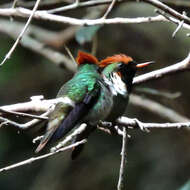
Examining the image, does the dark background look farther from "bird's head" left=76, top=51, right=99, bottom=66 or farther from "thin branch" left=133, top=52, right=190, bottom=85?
"bird's head" left=76, top=51, right=99, bottom=66

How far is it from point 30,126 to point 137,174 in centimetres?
292

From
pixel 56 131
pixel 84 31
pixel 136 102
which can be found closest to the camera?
pixel 56 131

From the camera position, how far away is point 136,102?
4.83 meters

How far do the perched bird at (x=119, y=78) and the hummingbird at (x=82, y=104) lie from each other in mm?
56

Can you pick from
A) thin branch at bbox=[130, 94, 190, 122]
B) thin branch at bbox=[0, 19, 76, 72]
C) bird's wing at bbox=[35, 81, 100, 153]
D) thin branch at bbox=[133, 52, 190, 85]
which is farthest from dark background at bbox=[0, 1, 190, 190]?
bird's wing at bbox=[35, 81, 100, 153]

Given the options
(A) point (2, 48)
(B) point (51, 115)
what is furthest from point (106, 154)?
(B) point (51, 115)

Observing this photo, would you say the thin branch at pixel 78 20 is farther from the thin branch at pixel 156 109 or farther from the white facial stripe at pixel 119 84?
the thin branch at pixel 156 109

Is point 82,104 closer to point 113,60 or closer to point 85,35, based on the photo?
point 113,60

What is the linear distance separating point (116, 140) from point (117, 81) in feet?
8.64

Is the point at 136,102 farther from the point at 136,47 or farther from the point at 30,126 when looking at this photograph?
the point at 30,126

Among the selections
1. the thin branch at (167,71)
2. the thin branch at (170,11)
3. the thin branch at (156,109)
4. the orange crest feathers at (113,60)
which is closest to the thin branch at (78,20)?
the thin branch at (170,11)

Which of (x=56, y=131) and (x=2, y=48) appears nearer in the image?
(x=56, y=131)

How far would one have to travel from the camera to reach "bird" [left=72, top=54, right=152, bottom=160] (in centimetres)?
294

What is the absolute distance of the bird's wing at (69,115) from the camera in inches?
105
